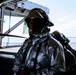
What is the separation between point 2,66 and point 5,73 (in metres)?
0.12

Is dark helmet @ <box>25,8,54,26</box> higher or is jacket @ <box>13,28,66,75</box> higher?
dark helmet @ <box>25,8,54,26</box>

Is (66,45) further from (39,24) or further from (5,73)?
(5,73)

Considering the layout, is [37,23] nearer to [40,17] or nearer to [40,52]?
[40,17]

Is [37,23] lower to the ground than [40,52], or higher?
higher

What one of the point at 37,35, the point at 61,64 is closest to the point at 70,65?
the point at 61,64

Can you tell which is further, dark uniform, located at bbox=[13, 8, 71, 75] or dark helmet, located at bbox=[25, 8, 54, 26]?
dark helmet, located at bbox=[25, 8, 54, 26]

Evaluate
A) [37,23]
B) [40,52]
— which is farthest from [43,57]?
[37,23]

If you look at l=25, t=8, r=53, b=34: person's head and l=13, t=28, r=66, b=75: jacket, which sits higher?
l=25, t=8, r=53, b=34: person's head

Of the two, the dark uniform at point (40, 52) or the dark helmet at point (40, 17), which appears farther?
the dark helmet at point (40, 17)

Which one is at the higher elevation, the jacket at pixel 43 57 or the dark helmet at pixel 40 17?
the dark helmet at pixel 40 17

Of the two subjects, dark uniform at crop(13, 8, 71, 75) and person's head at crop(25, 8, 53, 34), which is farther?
person's head at crop(25, 8, 53, 34)

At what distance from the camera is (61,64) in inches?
55.4

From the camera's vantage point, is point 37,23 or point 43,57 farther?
point 37,23

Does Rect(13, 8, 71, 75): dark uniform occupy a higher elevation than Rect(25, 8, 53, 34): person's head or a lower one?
lower
